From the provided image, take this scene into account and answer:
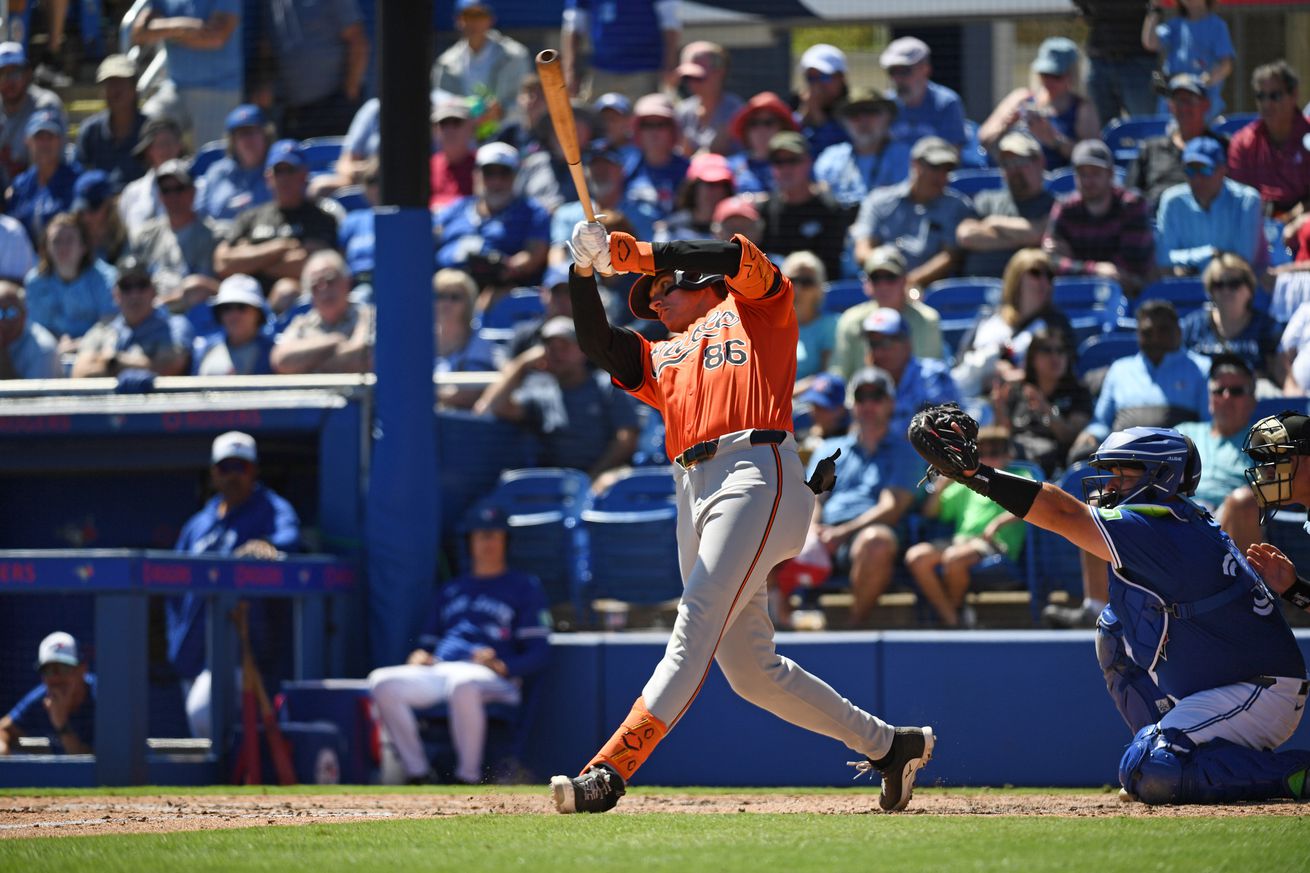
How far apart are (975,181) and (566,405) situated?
2.79 m

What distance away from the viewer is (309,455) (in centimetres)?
931

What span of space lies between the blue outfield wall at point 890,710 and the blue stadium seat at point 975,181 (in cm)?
330

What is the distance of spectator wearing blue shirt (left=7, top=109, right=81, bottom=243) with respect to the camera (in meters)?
11.8

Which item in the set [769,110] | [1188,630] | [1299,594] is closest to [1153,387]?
[1299,594]

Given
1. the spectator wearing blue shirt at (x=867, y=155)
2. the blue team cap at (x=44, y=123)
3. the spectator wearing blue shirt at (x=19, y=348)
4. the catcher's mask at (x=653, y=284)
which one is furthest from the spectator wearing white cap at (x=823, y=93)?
the catcher's mask at (x=653, y=284)

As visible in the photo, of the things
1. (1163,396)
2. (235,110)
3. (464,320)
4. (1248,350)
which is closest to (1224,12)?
(1248,350)

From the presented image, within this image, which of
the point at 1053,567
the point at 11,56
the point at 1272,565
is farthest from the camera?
the point at 11,56

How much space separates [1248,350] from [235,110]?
6887 mm

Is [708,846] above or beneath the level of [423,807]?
above

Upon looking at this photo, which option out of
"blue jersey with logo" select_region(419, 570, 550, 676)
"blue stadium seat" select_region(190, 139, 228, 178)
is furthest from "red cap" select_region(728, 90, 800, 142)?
"blue jersey with logo" select_region(419, 570, 550, 676)

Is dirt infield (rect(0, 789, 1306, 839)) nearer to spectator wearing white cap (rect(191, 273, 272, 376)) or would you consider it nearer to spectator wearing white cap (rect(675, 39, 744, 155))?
spectator wearing white cap (rect(191, 273, 272, 376))

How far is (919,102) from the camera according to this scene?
34.9ft

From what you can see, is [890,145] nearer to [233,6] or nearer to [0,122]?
[233,6]

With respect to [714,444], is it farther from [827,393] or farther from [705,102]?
[705,102]
